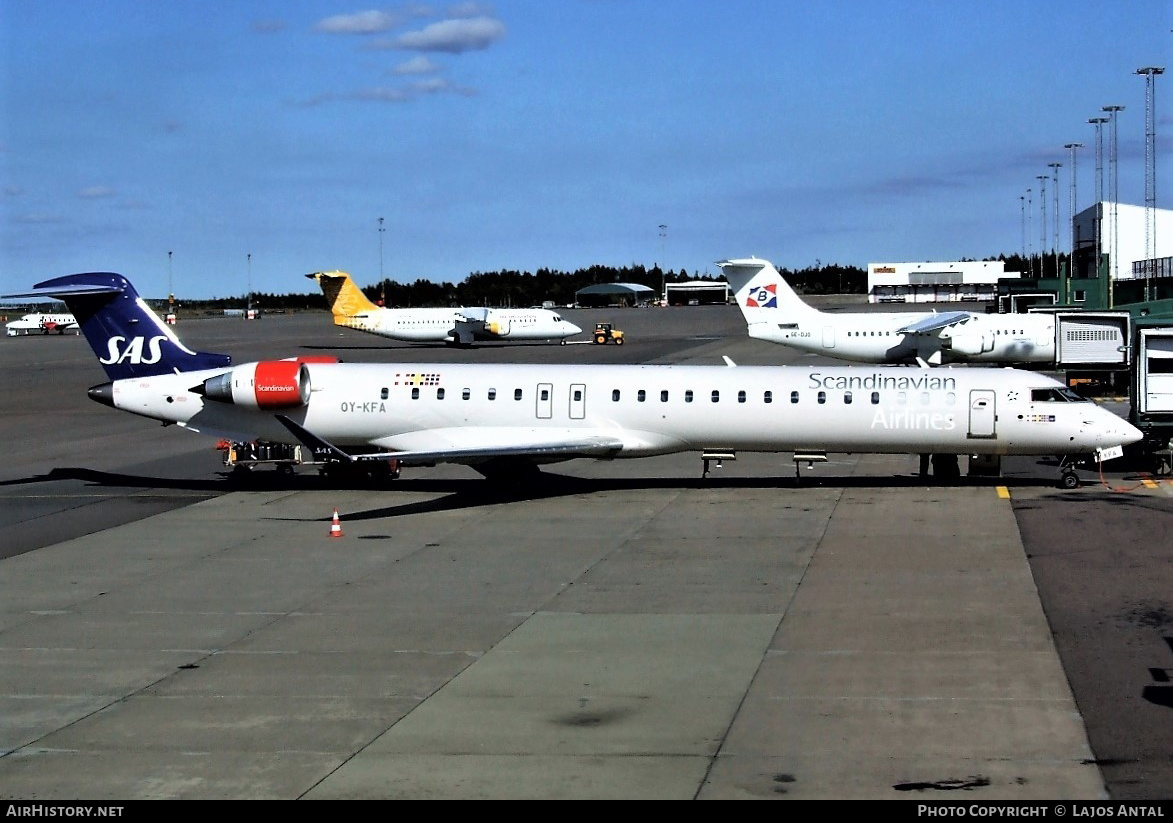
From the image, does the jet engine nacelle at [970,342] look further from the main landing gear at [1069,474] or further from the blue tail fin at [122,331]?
the blue tail fin at [122,331]

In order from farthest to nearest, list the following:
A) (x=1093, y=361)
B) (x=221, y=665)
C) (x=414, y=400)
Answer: (x=1093, y=361), (x=414, y=400), (x=221, y=665)

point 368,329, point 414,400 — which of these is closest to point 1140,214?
point 368,329

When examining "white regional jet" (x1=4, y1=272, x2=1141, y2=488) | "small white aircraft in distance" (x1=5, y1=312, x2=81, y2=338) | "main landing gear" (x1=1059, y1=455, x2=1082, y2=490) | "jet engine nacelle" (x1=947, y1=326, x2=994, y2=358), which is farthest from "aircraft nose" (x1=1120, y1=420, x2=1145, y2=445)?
"small white aircraft in distance" (x1=5, y1=312, x2=81, y2=338)

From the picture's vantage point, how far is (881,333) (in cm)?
6000

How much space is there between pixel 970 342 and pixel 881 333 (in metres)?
4.13

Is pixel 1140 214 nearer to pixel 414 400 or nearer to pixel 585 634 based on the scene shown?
pixel 414 400

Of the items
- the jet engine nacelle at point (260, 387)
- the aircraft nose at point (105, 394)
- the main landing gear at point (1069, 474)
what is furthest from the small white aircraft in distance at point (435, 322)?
the main landing gear at point (1069, 474)

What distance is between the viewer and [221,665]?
602 inches

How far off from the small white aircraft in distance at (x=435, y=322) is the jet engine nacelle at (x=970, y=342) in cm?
3341

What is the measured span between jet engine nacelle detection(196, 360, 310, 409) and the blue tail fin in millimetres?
1573

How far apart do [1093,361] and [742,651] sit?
31.4 m

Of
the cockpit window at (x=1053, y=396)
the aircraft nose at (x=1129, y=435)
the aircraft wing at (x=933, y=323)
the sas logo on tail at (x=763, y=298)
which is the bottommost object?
the aircraft nose at (x=1129, y=435)

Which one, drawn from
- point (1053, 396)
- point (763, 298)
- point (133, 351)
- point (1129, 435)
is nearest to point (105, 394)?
point (133, 351)

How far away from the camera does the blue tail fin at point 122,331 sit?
2903cm
